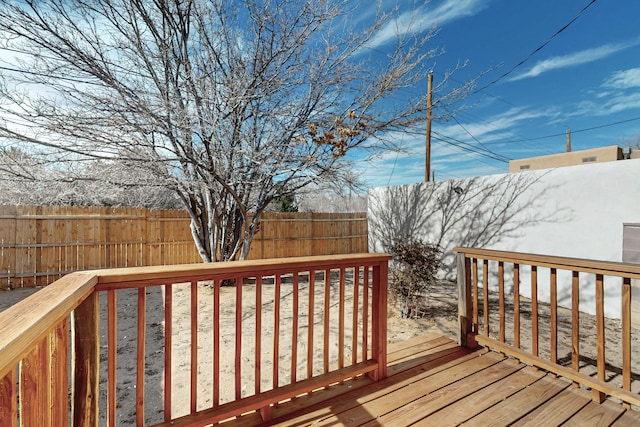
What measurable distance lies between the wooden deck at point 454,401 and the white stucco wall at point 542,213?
3.50 m

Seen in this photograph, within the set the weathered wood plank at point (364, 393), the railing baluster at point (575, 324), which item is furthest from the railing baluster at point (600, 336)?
the weathered wood plank at point (364, 393)

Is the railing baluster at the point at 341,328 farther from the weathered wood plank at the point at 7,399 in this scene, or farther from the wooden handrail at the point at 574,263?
the weathered wood plank at the point at 7,399

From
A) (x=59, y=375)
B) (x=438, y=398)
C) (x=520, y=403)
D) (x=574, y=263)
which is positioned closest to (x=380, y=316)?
(x=438, y=398)

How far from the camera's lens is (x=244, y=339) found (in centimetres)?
360

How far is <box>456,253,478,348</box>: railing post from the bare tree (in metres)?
2.48

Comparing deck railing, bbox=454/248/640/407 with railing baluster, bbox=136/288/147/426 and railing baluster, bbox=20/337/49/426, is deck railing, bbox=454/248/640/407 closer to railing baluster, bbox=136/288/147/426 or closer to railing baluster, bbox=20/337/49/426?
railing baluster, bbox=136/288/147/426

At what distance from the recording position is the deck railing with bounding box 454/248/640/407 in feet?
5.68

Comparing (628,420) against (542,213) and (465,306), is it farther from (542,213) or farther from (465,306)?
(542,213)

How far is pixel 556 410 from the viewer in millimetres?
1719

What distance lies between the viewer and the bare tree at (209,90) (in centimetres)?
365

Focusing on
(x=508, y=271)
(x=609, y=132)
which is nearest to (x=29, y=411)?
(x=508, y=271)

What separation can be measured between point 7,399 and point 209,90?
4172 millimetres

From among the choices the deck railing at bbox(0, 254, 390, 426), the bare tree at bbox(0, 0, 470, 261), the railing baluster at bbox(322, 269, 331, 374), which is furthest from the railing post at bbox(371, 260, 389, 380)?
the bare tree at bbox(0, 0, 470, 261)

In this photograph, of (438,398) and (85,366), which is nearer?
(85,366)
